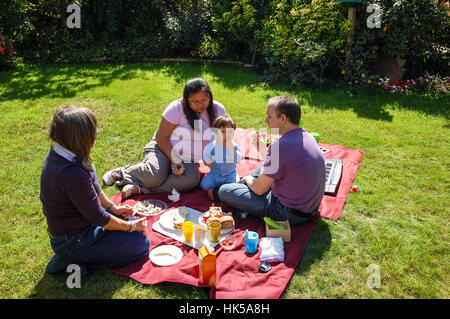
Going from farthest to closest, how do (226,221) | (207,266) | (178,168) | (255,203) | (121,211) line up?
(178,168)
(255,203)
(226,221)
(121,211)
(207,266)

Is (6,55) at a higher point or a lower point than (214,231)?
higher

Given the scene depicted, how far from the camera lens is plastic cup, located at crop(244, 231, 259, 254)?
10.6 feet

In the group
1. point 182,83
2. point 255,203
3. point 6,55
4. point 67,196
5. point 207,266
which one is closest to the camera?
point 67,196

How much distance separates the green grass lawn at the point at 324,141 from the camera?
297 centimetres

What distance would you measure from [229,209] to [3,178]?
3.26 meters

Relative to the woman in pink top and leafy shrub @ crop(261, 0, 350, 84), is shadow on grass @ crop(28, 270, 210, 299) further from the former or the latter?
leafy shrub @ crop(261, 0, 350, 84)

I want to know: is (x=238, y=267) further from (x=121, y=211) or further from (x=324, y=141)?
(x=324, y=141)

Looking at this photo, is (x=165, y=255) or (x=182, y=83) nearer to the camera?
(x=165, y=255)

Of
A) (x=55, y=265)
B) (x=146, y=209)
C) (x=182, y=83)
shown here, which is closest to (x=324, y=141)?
(x=146, y=209)

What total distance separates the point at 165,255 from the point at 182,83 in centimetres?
593

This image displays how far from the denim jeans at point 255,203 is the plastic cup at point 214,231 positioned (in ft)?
1.49

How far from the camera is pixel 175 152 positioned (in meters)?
4.41

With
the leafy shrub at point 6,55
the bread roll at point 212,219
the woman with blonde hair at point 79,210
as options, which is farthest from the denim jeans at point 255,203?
the leafy shrub at point 6,55

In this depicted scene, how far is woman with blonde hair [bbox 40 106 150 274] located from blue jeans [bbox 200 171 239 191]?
125 cm
